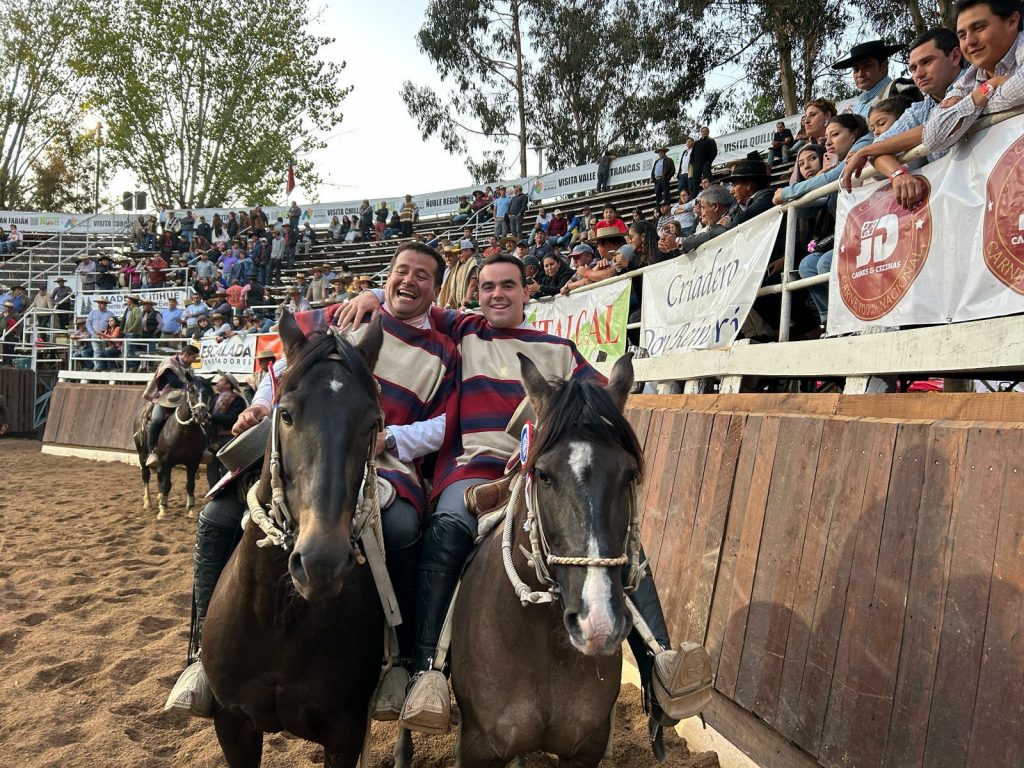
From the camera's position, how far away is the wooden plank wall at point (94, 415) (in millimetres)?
17922

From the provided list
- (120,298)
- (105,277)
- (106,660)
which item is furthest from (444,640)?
(105,277)

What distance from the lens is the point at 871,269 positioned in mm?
4145

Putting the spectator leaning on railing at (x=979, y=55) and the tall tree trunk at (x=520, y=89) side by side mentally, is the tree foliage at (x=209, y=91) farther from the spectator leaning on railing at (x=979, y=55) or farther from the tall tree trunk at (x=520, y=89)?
the spectator leaning on railing at (x=979, y=55)

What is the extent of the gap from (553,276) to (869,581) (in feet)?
26.8

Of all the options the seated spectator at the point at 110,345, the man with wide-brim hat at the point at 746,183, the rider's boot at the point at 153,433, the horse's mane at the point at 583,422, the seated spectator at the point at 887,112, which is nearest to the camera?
the horse's mane at the point at 583,422

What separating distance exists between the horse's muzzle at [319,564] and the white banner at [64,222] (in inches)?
1479

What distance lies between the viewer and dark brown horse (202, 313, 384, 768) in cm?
220

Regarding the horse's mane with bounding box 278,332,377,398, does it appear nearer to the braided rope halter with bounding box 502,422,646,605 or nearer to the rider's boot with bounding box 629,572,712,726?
the braided rope halter with bounding box 502,422,646,605

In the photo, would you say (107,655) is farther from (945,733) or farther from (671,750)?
(945,733)

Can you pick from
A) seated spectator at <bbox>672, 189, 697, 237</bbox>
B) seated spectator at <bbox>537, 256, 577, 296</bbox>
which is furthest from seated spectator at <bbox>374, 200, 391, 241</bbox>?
seated spectator at <bbox>537, 256, 577, 296</bbox>

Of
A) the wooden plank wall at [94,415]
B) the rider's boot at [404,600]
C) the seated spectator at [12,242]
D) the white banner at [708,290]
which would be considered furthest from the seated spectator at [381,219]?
the rider's boot at [404,600]

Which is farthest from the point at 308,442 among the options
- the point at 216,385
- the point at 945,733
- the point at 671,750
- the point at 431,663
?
the point at 216,385

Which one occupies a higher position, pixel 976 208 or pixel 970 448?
pixel 976 208

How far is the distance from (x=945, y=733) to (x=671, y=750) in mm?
1788
